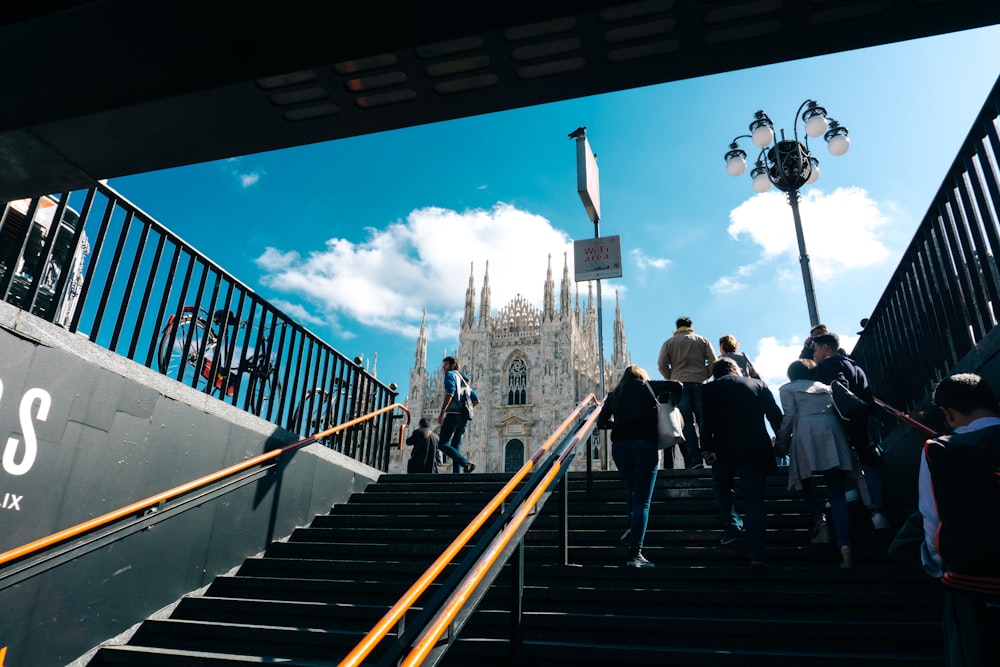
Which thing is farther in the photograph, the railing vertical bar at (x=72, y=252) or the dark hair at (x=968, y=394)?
the railing vertical bar at (x=72, y=252)

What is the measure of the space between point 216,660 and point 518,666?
71.2 inches

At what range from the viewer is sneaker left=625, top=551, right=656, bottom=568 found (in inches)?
174

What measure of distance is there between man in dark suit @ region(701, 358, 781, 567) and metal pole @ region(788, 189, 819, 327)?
395 cm

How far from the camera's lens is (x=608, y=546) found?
5031 millimetres

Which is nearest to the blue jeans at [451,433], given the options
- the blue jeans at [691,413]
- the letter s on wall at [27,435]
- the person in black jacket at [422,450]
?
the person in black jacket at [422,450]

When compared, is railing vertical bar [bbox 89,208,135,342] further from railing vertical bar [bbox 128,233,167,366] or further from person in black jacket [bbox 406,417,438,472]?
person in black jacket [bbox 406,417,438,472]

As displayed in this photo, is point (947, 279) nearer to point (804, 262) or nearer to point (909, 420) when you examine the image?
point (909, 420)

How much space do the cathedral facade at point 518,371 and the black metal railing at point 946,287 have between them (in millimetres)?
37680

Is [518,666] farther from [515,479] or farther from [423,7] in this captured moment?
[423,7]

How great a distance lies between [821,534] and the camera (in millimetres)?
4629

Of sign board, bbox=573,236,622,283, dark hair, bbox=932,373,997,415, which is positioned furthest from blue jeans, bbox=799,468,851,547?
sign board, bbox=573,236,622,283

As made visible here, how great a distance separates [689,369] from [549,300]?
41.9 m

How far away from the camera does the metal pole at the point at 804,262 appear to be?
852 cm

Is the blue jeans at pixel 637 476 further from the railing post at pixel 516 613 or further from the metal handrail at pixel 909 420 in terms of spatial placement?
the metal handrail at pixel 909 420
